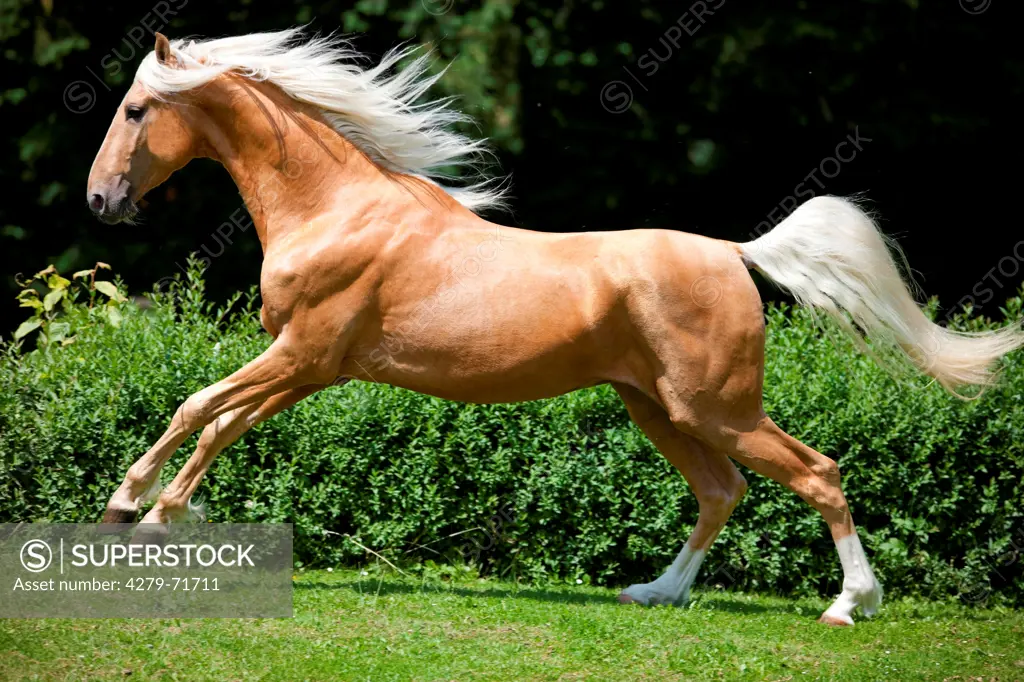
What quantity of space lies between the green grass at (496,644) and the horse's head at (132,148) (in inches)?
79.2

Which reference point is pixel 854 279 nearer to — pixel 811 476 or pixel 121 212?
pixel 811 476

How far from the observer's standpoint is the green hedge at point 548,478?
22.1ft

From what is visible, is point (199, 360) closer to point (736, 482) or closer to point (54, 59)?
point (736, 482)

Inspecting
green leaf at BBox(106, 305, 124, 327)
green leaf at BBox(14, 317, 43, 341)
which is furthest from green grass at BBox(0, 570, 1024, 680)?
green leaf at BBox(14, 317, 43, 341)

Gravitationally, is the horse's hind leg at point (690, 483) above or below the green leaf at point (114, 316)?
above

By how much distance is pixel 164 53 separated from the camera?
17.6 feet

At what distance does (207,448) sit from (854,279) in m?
3.35

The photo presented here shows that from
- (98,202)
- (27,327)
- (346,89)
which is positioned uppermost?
(346,89)

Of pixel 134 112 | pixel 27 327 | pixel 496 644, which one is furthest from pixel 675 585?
→ pixel 27 327

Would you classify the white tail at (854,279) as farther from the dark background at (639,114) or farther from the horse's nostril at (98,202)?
the dark background at (639,114)

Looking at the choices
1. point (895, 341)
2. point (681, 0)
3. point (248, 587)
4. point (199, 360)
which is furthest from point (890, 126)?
point (248, 587)

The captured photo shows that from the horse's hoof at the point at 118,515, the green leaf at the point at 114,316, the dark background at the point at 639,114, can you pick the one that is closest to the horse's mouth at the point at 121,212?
the horse's hoof at the point at 118,515

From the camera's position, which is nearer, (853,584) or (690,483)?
(853,584)

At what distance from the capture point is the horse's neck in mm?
5512
